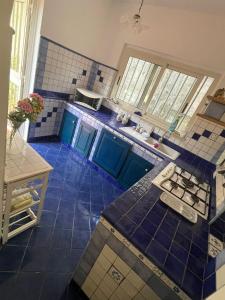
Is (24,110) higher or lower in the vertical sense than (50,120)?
higher

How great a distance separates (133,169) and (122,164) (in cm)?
20

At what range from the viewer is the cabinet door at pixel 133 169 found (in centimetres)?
253

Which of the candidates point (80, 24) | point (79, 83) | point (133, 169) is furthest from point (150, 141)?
point (80, 24)

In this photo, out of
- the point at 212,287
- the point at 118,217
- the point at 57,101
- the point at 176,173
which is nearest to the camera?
the point at 212,287

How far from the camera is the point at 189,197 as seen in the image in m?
1.64

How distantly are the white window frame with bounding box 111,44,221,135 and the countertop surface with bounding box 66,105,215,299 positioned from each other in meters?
1.68

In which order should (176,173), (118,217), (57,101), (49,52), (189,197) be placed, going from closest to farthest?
1. (118,217)
2. (189,197)
3. (176,173)
4. (49,52)
5. (57,101)

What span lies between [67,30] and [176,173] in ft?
8.52

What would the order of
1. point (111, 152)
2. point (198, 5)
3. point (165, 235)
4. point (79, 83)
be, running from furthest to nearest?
point (79, 83), point (111, 152), point (198, 5), point (165, 235)

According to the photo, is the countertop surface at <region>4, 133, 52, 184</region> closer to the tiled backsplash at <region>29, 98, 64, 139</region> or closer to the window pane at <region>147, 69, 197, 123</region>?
the tiled backsplash at <region>29, 98, 64, 139</region>

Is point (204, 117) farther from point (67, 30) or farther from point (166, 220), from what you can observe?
point (67, 30)

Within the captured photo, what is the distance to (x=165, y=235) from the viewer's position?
46.4 inches

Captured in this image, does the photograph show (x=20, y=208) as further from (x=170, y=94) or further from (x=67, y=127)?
(x=170, y=94)

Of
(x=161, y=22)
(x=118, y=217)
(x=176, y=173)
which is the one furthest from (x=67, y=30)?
(x=118, y=217)
